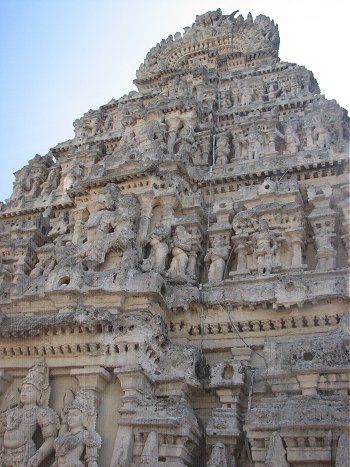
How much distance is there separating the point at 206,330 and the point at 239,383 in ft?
6.89

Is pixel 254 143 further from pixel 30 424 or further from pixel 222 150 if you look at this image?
pixel 30 424

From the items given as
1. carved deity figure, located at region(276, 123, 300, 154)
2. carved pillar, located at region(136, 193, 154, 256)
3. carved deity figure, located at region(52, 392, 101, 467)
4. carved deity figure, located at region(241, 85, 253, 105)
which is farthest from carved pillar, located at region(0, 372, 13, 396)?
carved deity figure, located at region(241, 85, 253, 105)

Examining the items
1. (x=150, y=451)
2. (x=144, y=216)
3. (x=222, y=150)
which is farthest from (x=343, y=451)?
(x=222, y=150)

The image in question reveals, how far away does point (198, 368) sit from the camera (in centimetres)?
1027

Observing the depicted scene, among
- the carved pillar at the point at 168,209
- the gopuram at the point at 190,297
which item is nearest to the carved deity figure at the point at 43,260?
the gopuram at the point at 190,297

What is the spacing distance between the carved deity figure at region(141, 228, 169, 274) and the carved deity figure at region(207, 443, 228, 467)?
4.98m

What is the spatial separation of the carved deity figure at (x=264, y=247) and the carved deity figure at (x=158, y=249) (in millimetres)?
2325

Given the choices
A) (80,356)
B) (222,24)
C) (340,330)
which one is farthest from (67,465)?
(222,24)

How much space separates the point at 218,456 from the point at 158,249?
5920 mm

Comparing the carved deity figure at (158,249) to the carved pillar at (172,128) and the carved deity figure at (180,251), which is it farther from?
the carved pillar at (172,128)

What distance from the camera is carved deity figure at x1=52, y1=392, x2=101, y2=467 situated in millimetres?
8703

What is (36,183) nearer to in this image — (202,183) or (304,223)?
(202,183)

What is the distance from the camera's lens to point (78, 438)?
350 inches

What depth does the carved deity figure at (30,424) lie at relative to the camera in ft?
30.2
